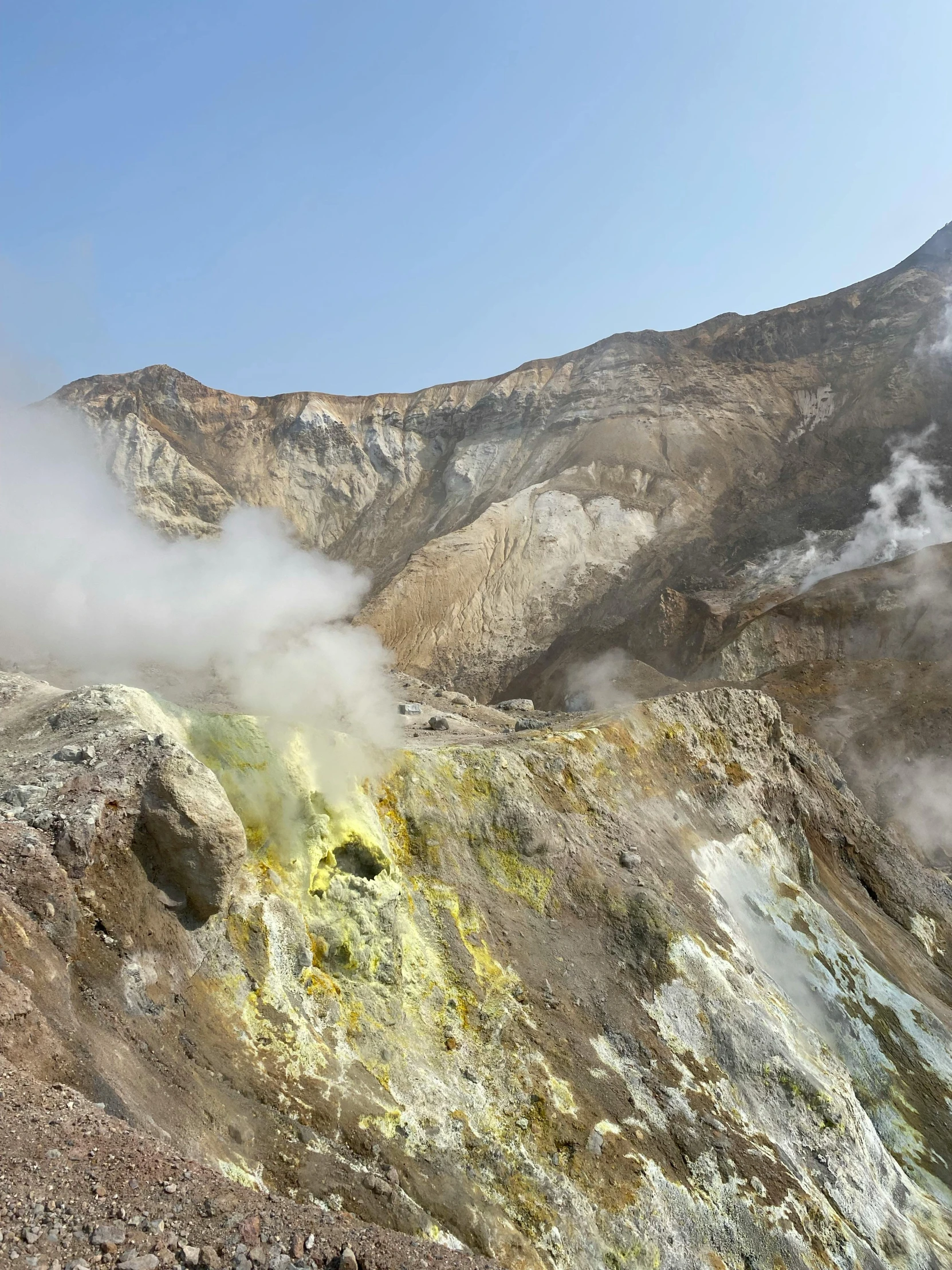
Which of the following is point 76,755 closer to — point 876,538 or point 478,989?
point 478,989

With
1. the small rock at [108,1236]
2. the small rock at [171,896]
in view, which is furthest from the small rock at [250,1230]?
the small rock at [171,896]

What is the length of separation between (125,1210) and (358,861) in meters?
5.12

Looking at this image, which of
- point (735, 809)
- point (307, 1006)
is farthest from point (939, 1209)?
point (307, 1006)

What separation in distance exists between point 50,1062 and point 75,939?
4.00 feet

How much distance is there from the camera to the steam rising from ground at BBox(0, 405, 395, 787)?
12508 mm

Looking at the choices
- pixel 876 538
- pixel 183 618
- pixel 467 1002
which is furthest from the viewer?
pixel 876 538

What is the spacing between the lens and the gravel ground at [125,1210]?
12.5 ft

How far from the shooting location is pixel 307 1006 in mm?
7480

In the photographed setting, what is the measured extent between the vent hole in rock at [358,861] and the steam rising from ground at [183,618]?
105cm

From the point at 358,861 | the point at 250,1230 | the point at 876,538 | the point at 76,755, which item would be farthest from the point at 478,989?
the point at 876,538

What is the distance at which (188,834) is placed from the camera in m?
6.96

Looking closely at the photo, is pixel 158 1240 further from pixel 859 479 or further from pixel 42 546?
pixel 859 479

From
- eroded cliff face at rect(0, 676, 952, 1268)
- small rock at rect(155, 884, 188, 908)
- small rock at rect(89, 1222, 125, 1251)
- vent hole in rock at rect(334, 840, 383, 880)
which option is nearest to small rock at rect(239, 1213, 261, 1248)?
small rock at rect(89, 1222, 125, 1251)

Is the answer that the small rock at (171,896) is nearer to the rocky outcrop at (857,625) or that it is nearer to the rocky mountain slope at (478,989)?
the rocky mountain slope at (478,989)
